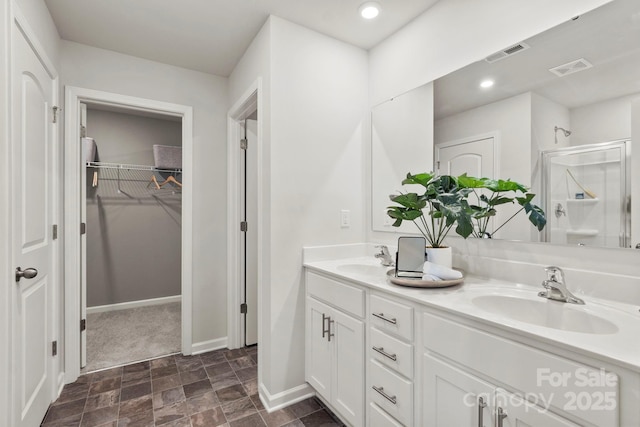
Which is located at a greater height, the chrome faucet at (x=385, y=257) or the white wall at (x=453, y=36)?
the white wall at (x=453, y=36)

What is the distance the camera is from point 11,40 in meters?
1.35

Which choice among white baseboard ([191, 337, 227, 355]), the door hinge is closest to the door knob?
the door hinge

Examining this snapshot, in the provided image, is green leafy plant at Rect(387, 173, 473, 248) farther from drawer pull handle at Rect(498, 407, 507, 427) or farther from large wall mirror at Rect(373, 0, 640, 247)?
drawer pull handle at Rect(498, 407, 507, 427)

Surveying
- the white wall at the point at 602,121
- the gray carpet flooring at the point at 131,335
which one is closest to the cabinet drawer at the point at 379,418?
the white wall at the point at 602,121

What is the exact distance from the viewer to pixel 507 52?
1.49 metres

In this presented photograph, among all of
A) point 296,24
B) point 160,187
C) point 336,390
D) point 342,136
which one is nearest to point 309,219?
point 342,136

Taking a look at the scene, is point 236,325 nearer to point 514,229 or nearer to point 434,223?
point 434,223

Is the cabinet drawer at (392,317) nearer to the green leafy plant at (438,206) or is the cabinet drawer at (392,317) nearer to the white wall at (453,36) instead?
the green leafy plant at (438,206)

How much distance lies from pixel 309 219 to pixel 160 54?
1.81 meters

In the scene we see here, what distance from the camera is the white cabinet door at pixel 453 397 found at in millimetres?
989

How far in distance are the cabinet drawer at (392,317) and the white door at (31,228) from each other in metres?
1.65

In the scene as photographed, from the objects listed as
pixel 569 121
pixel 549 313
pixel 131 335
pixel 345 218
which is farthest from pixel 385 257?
pixel 131 335

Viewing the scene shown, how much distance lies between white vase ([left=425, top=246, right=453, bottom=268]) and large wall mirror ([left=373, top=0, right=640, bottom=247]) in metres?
0.28

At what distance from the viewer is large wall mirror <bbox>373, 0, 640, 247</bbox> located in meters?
1.16
